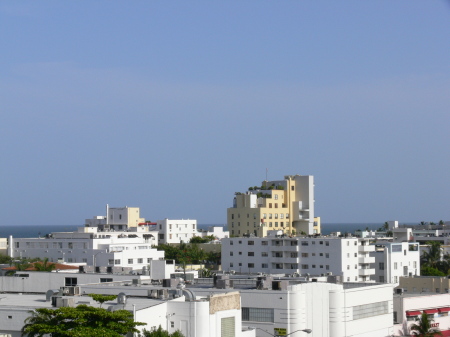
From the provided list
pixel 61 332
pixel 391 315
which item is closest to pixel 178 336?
pixel 61 332

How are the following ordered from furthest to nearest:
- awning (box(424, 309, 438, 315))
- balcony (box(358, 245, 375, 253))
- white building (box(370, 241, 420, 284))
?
white building (box(370, 241, 420, 284)) < balcony (box(358, 245, 375, 253)) < awning (box(424, 309, 438, 315))

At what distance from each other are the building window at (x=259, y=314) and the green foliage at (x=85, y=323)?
15.6 metres

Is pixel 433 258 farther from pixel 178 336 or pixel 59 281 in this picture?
pixel 178 336

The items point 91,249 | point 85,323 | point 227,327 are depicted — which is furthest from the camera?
point 91,249

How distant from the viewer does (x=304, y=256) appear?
4530 inches

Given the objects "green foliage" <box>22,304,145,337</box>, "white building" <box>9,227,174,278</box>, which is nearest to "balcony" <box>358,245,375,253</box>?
"white building" <box>9,227,174,278</box>

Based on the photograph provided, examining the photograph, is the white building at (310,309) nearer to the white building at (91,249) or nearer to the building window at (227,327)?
the building window at (227,327)

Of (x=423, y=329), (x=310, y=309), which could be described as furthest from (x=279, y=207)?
(x=310, y=309)

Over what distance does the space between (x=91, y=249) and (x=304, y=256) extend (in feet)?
109

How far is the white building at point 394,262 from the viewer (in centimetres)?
11675

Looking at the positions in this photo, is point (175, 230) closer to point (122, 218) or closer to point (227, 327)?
point (122, 218)

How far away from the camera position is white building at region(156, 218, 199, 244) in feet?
575

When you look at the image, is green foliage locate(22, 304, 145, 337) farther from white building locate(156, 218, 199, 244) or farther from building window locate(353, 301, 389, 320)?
white building locate(156, 218, 199, 244)

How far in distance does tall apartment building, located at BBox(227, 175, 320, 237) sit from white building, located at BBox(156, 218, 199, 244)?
22.5 m
